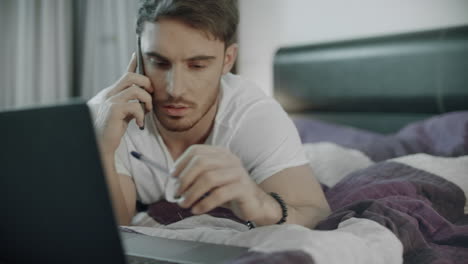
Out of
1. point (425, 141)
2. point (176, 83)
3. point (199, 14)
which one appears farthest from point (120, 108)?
point (425, 141)

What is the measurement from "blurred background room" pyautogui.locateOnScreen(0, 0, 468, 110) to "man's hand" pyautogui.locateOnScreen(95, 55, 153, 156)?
153cm

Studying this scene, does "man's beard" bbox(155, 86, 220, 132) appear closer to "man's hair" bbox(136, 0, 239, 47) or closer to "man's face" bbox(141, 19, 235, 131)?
"man's face" bbox(141, 19, 235, 131)

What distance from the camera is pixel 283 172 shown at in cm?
123

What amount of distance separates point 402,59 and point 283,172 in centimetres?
128

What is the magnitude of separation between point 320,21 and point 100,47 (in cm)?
133

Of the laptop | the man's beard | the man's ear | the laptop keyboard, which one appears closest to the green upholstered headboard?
the man's ear

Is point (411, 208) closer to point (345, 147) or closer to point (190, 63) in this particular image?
point (190, 63)

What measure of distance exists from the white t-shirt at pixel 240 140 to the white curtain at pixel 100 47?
1760mm

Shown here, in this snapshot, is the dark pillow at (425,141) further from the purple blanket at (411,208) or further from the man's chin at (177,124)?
the man's chin at (177,124)

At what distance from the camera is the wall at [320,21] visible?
2365mm

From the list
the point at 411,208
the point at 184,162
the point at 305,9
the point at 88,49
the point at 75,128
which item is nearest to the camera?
the point at 75,128

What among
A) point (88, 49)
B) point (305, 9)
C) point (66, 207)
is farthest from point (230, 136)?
point (88, 49)

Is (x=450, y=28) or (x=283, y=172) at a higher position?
(x=450, y=28)

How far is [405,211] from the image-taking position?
111 centimetres
